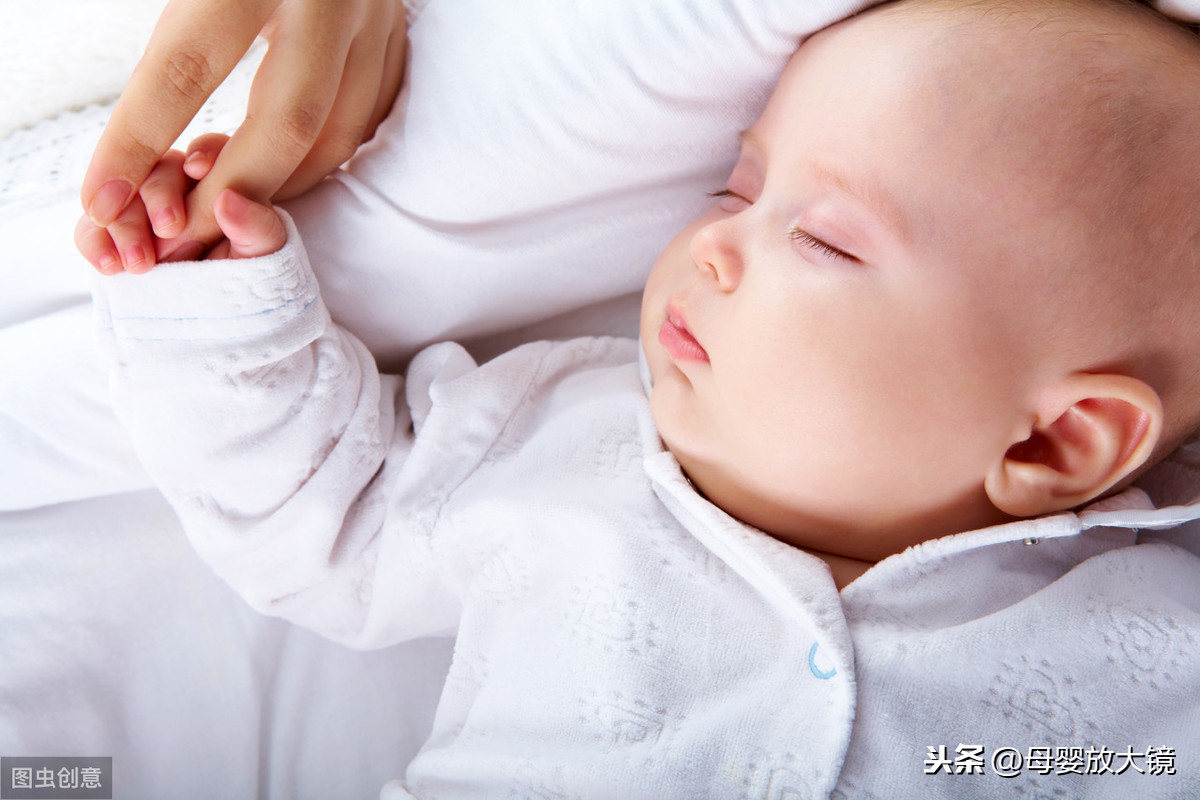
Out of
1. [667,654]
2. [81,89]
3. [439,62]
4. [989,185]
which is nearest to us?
[989,185]

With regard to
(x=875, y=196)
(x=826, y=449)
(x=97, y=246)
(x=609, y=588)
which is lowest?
(x=609, y=588)

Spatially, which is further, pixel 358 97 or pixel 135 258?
pixel 358 97

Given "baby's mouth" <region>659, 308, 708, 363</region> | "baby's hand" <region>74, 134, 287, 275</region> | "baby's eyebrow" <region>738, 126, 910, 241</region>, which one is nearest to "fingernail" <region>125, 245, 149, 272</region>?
"baby's hand" <region>74, 134, 287, 275</region>

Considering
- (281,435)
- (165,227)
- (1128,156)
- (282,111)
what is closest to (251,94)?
(282,111)

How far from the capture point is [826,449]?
841 millimetres

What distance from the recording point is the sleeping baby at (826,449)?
2.59 ft

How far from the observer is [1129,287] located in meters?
0.79

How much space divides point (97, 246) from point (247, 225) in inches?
5.6

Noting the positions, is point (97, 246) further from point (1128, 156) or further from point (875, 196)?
point (1128, 156)

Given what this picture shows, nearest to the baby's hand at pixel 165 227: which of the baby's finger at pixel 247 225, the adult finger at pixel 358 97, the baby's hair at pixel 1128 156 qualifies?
the baby's finger at pixel 247 225

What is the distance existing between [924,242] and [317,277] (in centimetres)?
66

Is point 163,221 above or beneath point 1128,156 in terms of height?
beneath

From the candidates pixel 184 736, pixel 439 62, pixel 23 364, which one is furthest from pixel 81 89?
pixel 184 736

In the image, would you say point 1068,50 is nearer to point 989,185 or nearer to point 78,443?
point 989,185
